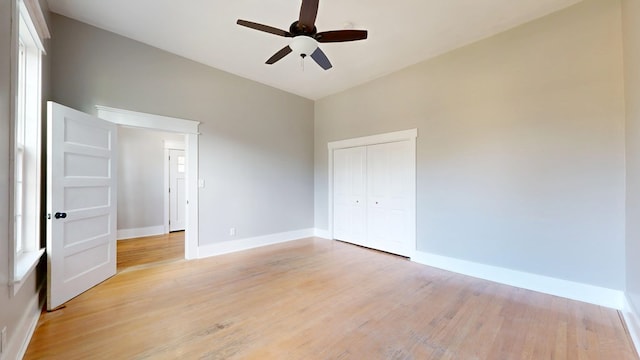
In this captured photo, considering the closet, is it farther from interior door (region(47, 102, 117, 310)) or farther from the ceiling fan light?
interior door (region(47, 102, 117, 310))

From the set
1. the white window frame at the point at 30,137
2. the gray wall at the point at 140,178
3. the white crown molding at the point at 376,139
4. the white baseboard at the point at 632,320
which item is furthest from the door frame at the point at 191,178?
the white baseboard at the point at 632,320

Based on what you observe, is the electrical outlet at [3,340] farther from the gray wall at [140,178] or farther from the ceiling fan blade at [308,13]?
the gray wall at [140,178]

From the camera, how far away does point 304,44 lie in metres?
2.40

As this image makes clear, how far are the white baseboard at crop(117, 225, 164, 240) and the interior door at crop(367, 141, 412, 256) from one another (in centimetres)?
479

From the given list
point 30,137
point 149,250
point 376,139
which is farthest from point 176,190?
point 376,139

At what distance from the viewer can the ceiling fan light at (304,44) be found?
7.79ft

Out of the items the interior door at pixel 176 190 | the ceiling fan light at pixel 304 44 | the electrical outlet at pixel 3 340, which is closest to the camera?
the electrical outlet at pixel 3 340

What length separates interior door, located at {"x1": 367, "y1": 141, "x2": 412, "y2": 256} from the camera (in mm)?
4172

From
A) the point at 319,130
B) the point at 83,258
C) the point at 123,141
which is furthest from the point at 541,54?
the point at 123,141

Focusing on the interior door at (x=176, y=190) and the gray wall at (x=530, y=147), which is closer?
the gray wall at (x=530, y=147)

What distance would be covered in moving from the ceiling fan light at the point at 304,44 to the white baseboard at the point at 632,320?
11.6 feet

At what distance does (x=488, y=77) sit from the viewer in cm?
328

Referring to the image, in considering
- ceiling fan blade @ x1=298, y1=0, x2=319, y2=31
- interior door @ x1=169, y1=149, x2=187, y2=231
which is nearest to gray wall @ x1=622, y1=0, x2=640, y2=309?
ceiling fan blade @ x1=298, y1=0, x2=319, y2=31

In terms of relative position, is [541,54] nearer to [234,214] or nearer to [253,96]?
[253,96]
